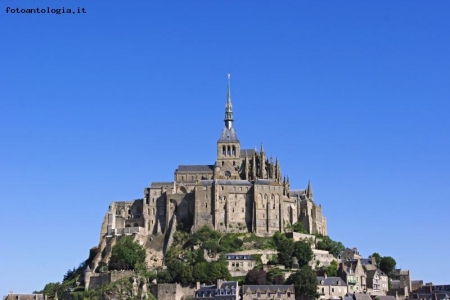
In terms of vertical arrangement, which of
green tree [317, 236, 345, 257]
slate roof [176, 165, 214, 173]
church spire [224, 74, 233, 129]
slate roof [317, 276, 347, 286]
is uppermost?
church spire [224, 74, 233, 129]

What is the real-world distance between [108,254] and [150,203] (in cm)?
911

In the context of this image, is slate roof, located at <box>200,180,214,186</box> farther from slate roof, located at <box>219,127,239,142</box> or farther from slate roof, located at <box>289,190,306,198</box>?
slate roof, located at <box>289,190,306,198</box>

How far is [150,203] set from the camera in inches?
4333

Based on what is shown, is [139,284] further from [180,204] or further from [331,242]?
[331,242]

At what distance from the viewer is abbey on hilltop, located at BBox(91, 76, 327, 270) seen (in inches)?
4193

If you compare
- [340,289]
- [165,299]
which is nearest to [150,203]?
[165,299]

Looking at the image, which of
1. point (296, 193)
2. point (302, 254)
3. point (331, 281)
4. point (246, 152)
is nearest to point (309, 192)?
point (296, 193)

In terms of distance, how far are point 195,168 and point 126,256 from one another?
19.5 meters

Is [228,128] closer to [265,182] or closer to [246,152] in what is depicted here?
[246,152]

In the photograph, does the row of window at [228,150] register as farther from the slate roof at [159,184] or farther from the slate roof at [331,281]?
the slate roof at [331,281]

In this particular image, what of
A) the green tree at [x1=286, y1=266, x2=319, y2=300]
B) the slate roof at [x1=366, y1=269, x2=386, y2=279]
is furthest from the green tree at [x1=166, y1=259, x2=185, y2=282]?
the slate roof at [x1=366, y1=269, x2=386, y2=279]

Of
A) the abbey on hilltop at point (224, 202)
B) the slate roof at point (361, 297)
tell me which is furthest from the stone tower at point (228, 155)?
the slate roof at point (361, 297)

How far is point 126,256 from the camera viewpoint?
10031 cm

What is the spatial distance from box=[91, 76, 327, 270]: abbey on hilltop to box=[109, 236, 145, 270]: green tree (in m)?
4.62
